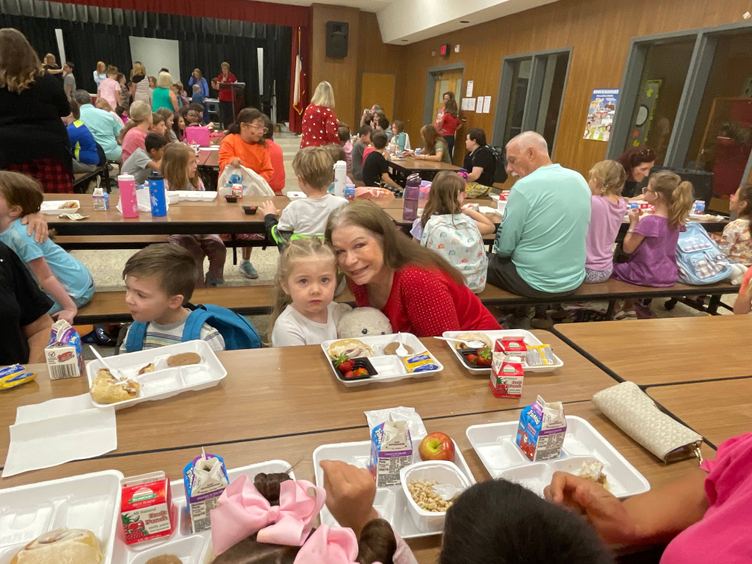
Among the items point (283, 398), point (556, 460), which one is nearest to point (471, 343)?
point (556, 460)

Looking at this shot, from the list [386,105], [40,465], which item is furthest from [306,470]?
[386,105]

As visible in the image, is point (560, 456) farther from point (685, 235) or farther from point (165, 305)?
point (685, 235)

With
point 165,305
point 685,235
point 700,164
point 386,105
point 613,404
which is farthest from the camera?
point 386,105

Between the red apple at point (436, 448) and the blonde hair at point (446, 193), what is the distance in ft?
5.97

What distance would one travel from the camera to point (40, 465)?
3.36ft

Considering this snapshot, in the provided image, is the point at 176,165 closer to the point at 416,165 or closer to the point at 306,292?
the point at 306,292

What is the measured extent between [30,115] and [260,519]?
3.82 meters

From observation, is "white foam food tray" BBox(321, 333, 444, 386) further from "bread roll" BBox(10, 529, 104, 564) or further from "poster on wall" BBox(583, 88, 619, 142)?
"poster on wall" BBox(583, 88, 619, 142)

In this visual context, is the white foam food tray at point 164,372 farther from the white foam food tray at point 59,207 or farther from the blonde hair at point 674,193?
the blonde hair at point 674,193

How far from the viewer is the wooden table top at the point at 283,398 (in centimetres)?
116

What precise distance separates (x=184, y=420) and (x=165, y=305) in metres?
0.65

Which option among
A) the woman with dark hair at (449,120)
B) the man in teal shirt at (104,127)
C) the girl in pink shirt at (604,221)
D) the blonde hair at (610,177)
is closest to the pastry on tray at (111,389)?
the girl in pink shirt at (604,221)

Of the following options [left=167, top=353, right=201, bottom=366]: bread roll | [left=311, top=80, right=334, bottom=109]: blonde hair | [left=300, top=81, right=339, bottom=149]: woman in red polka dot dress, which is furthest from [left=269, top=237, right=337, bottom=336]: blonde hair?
[left=311, top=80, right=334, bottom=109]: blonde hair

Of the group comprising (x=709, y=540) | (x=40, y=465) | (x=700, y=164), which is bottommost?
(x=40, y=465)
